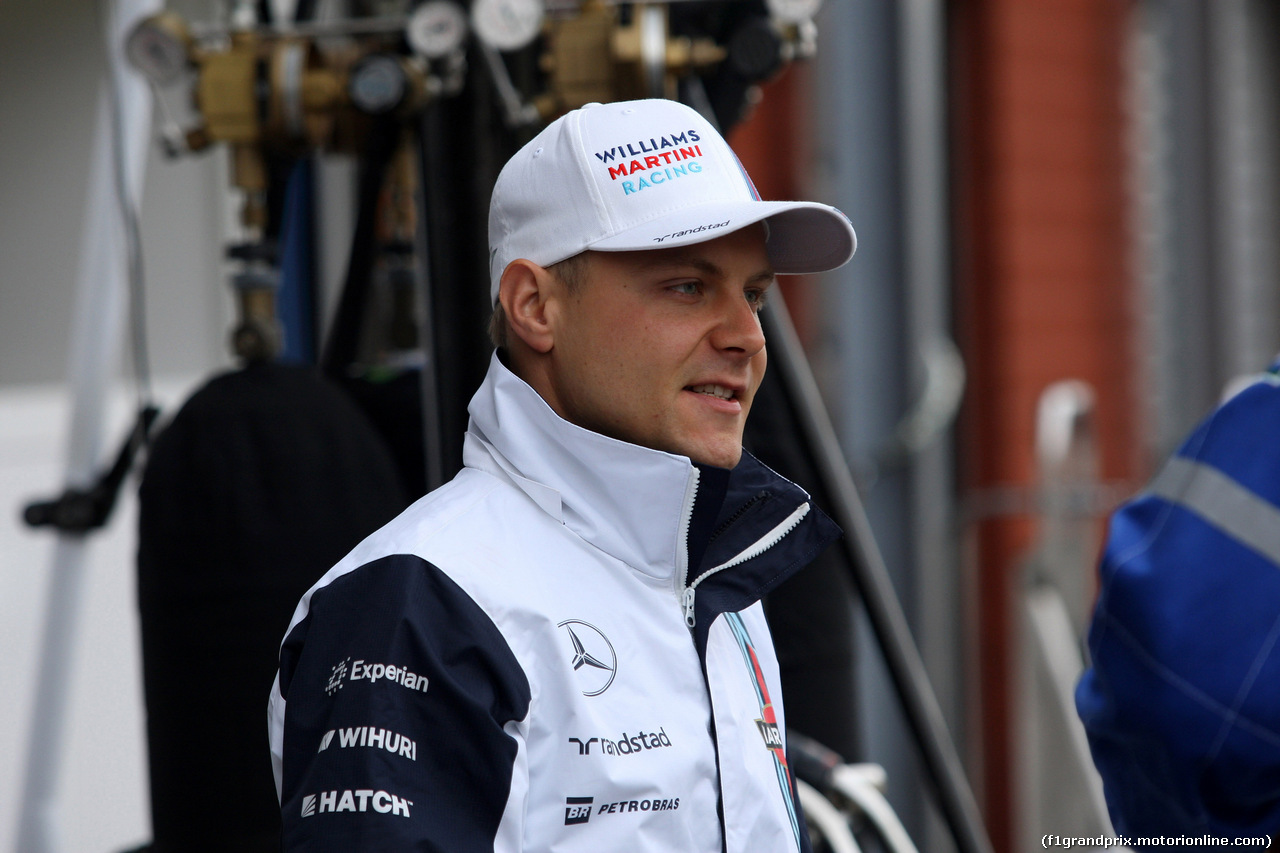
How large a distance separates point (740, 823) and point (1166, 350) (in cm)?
528

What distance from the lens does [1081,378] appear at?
5.73 m

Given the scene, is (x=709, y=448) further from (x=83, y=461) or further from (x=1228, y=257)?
(x=1228, y=257)

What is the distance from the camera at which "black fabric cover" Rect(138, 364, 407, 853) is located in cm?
202

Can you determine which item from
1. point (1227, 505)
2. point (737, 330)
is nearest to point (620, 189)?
point (737, 330)

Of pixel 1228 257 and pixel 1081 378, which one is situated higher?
pixel 1228 257

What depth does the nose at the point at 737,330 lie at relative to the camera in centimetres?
137

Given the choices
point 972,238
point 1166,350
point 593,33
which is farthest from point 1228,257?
point 593,33

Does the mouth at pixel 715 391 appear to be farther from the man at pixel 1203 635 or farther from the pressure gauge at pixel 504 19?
the pressure gauge at pixel 504 19

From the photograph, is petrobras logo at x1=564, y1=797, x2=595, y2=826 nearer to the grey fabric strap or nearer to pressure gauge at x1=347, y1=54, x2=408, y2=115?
the grey fabric strap

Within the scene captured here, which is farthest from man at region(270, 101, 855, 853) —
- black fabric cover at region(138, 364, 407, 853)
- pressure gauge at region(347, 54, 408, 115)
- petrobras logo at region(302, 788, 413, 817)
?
pressure gauge at region(347, 54, 408, 115)

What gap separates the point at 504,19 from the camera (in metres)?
2.14

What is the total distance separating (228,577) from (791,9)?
1.19 m

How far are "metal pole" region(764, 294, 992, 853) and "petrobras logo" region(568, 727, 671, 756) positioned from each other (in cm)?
111

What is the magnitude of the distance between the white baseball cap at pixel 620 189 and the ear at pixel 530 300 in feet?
0.05
